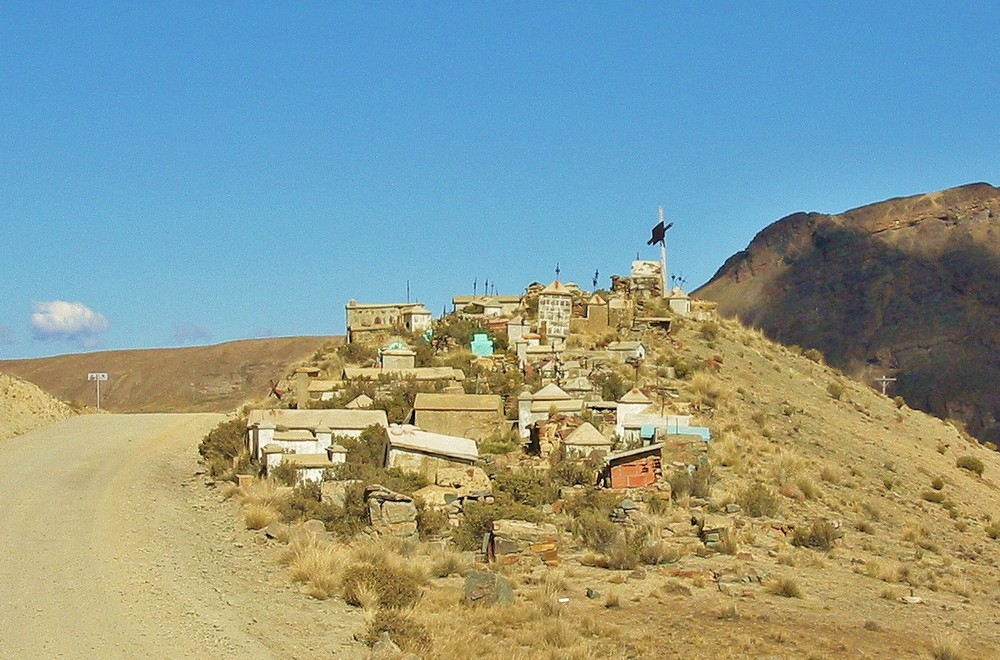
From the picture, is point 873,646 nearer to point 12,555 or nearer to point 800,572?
point 800,572

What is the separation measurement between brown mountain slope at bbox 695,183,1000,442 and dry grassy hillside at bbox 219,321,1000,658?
40.7 meters

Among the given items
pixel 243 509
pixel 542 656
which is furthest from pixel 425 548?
→ pixel 542 656

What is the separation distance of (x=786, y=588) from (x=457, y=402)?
1541cm

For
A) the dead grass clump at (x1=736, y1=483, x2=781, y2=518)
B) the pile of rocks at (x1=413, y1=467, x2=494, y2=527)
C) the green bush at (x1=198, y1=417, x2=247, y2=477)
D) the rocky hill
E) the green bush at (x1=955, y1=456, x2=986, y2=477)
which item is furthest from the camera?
the green bush at (x1=955, y1=456, x2=986, y2=477)

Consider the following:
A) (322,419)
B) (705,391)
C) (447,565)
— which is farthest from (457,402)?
(447,565)

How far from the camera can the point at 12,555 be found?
13.7m

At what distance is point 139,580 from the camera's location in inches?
492

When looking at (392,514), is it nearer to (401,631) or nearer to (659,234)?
(401,631)

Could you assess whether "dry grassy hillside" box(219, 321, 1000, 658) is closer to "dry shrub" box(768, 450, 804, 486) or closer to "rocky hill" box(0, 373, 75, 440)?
"dry shrub" box(768, 450, 804, 486)

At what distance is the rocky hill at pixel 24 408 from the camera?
32.3 metres

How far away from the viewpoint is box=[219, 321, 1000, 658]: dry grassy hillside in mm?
11875

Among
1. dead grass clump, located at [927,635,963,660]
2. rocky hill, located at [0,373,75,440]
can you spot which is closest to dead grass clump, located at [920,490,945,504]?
dead grass clump, located at [927,635,963,660]

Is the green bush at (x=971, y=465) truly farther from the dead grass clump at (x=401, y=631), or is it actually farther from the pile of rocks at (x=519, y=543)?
the dead grass clump at (x=401, y=631)

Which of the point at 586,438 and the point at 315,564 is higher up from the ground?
Result: the point at 586,438
